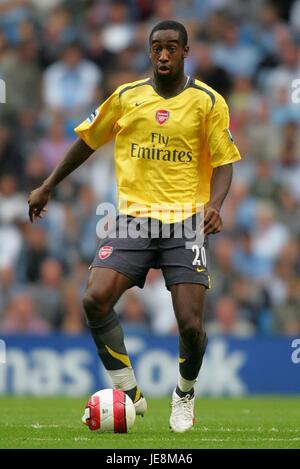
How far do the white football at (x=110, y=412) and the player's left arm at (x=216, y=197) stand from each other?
1.27m

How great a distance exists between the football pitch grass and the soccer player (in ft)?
1.46

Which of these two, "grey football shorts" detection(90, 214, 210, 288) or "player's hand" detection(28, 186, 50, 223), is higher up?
"player's hand" detection(28, 186, 50, 223)

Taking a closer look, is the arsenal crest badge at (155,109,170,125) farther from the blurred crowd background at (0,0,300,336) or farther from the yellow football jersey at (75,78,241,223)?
the blurred crowd background at (0,0,300,336)

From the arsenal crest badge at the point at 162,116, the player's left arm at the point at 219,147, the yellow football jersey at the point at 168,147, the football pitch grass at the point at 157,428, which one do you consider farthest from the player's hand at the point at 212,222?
the football pitch grass at the point at 157,428

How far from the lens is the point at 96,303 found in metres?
8.45

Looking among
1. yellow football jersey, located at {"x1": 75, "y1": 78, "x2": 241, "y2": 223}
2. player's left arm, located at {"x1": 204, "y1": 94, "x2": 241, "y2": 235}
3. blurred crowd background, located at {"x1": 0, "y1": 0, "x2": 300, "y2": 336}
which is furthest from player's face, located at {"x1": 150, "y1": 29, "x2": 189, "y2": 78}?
blurred crowd background, located at {"x1": 0, "y1": 0, "x2": 300, "y2": 336}

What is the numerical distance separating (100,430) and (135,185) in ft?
5.65

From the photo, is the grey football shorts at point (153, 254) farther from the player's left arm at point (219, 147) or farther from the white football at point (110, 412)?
the white football at point (110, 412)

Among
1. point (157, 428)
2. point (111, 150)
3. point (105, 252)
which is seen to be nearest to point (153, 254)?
point (105, 252)

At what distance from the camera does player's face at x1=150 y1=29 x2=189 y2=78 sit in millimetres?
8523
